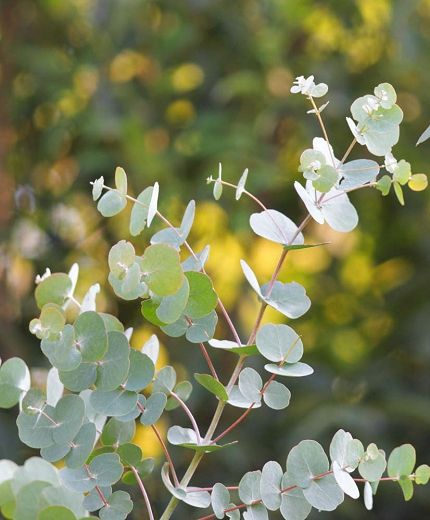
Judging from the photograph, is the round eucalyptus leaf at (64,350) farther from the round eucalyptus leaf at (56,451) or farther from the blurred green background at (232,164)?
the blurred green background at (232,164)

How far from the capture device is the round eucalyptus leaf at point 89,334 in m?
0.30

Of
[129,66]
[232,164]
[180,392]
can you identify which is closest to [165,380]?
[180,392]

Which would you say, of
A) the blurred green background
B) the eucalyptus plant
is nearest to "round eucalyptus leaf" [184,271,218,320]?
the eucalyptus plant

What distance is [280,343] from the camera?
31cm

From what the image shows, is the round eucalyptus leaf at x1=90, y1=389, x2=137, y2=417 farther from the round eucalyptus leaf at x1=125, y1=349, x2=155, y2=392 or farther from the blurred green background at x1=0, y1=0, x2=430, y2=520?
the blurred green background at x1=0, y1=0, x2=430, y2=520

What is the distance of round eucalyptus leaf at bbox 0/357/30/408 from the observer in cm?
33

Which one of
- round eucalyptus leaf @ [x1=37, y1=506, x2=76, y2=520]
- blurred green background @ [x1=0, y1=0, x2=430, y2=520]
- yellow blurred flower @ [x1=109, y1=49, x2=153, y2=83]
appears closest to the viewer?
round eucalyptus leaf @ [x1=37, y1=506, x2=76, y2=520]

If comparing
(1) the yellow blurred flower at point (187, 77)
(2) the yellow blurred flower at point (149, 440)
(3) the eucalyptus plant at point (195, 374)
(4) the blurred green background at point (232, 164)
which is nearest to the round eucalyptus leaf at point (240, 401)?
(3) the eucalyptus plant at point (195, 374)

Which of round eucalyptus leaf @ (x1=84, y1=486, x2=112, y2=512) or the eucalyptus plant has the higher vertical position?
the eucalyptus plant

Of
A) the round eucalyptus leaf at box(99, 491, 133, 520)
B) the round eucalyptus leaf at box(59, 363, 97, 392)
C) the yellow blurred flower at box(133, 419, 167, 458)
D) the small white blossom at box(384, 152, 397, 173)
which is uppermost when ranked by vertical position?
the small white blossom at box(384, 152, 397, 173)

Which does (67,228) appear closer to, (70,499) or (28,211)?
(28,211)

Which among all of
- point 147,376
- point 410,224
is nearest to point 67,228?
point 410,224

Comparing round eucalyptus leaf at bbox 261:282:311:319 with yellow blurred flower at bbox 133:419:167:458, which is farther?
yellow blurred flower at bbox 133:419:167:458

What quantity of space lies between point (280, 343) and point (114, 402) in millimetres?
60
